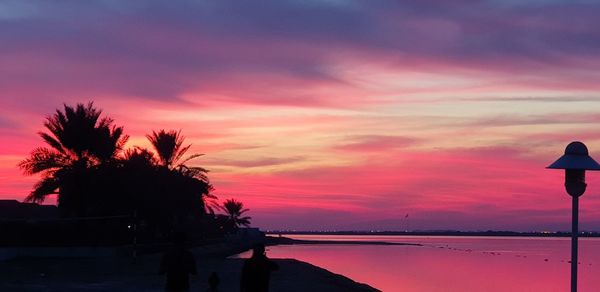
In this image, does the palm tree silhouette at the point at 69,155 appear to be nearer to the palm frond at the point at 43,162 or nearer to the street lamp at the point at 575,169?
the palm frond at the point at 43,162

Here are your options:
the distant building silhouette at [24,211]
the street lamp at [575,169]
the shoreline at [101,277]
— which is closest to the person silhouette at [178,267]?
the street lamp at [575,169]

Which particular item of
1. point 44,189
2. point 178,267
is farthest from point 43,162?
point 178,267

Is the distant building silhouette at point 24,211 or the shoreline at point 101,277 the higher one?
the distant building silhouette at point 24,211

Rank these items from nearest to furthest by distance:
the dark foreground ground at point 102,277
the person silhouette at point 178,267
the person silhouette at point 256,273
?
1. the person silhouette at point 256,273
2. the person silhouette at point 178,267
3. the dark foreground ground at point 102,277

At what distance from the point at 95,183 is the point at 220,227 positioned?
192 ft

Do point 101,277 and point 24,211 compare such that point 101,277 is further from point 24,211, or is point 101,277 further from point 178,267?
point 24,211

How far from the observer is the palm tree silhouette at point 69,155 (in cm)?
Result: 5019

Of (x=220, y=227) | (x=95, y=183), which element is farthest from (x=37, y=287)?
(x=220, y=227)

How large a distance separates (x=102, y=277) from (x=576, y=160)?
21424mm

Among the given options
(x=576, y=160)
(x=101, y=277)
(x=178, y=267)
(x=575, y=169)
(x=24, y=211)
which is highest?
(x=24, y=211)

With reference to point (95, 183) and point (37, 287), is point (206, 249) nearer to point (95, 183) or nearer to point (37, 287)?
point (95, 183)

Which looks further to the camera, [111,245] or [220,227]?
[220,227]

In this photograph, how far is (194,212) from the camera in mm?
63844

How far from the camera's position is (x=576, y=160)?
12.8 meters
